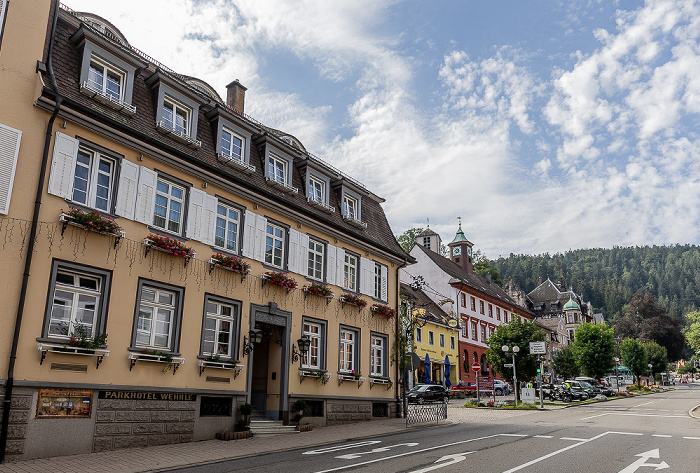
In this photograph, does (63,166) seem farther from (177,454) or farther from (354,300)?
(354,300)

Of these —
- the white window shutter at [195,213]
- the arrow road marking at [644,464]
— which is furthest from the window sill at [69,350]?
the arrow road marking at [644,464]

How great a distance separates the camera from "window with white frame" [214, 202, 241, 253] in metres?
18.1

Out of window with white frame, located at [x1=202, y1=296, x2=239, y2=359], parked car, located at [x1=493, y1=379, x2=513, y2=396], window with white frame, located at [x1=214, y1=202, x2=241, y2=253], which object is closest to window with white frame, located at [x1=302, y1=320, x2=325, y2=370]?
window with white frame, located at [x1=202, y1=296, x2=239, y2=359]

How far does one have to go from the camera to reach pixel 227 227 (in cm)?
1845

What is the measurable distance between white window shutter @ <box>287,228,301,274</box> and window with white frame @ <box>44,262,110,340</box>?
742 centimetres

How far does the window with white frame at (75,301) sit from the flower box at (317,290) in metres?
8.23

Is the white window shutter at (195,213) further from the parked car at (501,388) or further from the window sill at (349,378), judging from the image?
the parked car at (501,388)

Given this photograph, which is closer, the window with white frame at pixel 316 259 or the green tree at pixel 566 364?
the window with white frame at pixel 316 259

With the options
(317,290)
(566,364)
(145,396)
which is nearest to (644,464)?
(145,396)

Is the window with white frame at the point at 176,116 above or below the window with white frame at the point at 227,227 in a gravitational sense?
above

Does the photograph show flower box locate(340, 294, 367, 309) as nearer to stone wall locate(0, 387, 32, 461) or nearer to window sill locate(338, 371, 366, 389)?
window sill locate(338, 371, 366, 389)

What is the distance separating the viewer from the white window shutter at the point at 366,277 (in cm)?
2462

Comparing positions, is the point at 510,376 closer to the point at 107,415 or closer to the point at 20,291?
the point at 107,415

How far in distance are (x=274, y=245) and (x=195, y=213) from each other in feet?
12.8
